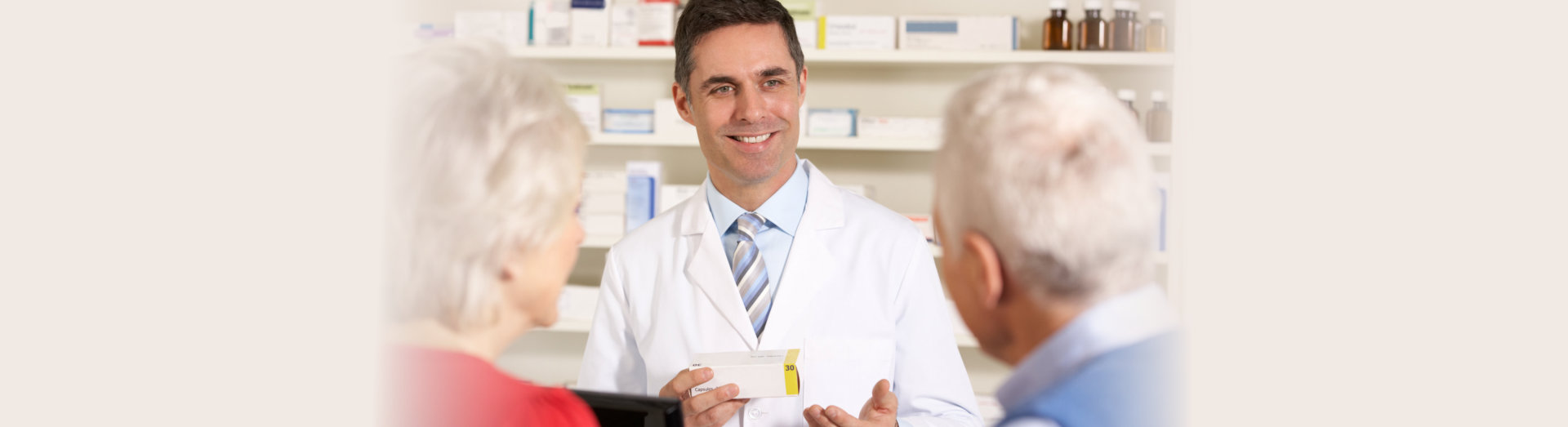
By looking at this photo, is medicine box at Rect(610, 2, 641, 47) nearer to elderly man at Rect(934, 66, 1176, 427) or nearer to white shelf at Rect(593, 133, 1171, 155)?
white shelf at Rect(593, 133, 1171, 155)

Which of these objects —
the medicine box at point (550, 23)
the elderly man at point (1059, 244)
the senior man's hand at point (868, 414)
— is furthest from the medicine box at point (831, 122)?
the elderly man at point (1059, 244)

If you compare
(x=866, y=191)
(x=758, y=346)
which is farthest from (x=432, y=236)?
(x=866, y=191)

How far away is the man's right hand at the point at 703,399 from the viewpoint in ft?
2.77

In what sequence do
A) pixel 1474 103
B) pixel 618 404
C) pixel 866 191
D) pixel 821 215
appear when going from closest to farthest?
pixel 1474 103, pixel 618 404, pixel 821 215, pixel 866 191

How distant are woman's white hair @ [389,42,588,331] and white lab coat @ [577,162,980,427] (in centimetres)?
62

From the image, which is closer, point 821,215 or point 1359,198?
point 1359,198

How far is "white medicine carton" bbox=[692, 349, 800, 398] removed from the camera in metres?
0.82

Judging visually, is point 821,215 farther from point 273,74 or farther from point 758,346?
point 273,74

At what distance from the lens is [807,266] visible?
1.09 m

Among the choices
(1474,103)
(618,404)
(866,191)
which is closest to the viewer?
(1474,103)

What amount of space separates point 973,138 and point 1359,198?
0.17 m

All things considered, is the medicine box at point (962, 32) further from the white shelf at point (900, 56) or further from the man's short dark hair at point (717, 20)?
the man's short dark hair at point (717, 20)

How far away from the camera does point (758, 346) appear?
1042 millimetres

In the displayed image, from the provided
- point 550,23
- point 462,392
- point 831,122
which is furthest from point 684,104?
point 550,23
